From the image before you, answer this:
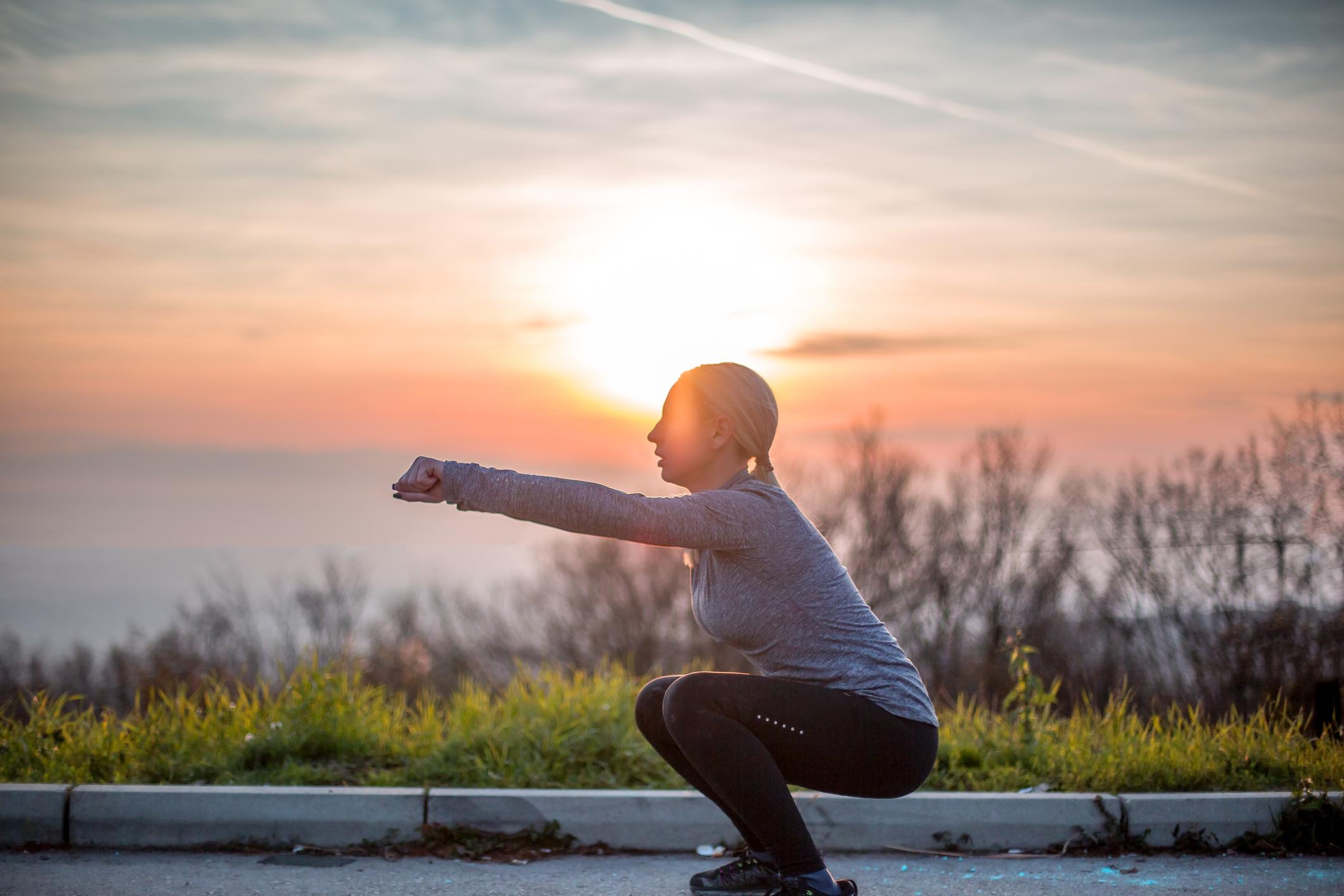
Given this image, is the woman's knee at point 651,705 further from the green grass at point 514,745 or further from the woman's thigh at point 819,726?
the green grass at point 514,745

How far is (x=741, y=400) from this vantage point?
10.5ft

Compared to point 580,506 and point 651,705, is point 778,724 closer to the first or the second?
point 651,705

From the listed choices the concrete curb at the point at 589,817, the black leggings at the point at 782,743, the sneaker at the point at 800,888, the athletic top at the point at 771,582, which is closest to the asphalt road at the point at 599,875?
the concrete curb at the point at 589,817

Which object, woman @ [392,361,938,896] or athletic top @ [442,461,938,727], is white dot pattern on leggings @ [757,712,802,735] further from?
athletic top @ [442,461,938,727]

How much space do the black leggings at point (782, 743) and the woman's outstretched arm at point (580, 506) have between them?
446mm

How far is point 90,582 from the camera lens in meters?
88.9

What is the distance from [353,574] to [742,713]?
186ft

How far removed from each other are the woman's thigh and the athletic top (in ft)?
0.15

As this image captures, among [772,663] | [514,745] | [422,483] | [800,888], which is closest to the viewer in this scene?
[422,483]

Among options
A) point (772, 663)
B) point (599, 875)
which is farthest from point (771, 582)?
point (599, 875)

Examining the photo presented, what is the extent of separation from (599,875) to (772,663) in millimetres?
1351

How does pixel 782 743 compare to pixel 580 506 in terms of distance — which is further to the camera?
pixel 782 743

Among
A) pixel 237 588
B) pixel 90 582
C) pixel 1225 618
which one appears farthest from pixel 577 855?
pixel 90 582

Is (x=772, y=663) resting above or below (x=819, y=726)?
above
